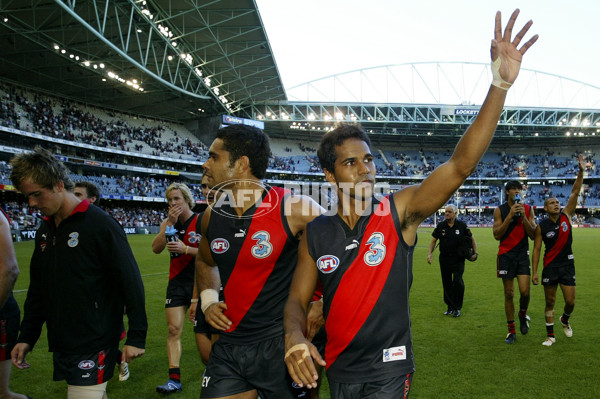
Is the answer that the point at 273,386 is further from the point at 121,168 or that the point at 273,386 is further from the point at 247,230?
the point at 121,168

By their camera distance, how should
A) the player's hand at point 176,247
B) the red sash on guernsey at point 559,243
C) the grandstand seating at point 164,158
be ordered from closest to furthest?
the player's hand at point 176,247 < the red sash on guernsey at point 559,243 < the grandstand seating at point 164,158

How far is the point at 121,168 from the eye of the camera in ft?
166

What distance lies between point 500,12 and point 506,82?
0.35m

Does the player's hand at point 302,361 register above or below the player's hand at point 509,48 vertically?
below

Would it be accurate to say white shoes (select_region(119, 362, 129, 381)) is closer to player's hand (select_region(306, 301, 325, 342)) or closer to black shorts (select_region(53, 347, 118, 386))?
black shorts (select_region(53, 347, 118, 386))

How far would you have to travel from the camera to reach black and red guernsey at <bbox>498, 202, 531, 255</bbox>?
7.48 metres

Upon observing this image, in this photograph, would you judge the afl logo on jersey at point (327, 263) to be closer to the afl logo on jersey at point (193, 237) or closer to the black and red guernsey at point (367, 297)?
the black and red guernsey at point (367, 297)

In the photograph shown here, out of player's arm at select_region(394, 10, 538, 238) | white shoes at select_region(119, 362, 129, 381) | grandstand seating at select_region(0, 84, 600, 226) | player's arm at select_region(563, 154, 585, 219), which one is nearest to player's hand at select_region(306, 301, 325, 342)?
player's arm at select_region(394, 10, 538, 238)

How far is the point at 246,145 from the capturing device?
3.40 meters

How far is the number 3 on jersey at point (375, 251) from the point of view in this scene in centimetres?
249

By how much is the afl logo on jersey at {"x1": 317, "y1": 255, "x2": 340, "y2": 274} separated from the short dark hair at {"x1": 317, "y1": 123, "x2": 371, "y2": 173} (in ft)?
2.01

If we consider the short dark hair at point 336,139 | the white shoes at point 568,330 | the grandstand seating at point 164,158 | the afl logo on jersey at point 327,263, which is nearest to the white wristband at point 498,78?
the short dark hair at point 336,139

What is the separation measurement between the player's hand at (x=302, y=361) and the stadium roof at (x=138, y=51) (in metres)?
26.5

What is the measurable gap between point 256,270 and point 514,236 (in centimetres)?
604
